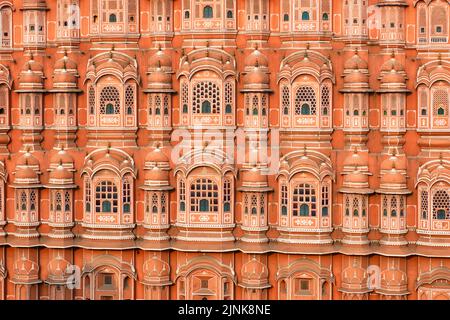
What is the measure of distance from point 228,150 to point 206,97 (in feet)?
A: 8.12

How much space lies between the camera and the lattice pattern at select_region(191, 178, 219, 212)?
141 ft

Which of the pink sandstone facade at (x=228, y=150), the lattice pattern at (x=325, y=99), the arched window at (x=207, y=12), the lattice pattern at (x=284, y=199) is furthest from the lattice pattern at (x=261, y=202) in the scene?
the arched window at (x=207, y=12)

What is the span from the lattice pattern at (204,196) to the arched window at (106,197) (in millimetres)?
3449

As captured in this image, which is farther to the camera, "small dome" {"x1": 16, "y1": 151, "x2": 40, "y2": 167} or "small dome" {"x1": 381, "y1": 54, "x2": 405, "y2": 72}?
"small dome" {"x1": 16, "y1": 151, "x2": 40, "y2": 167}

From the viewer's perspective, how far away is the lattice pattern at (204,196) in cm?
4300

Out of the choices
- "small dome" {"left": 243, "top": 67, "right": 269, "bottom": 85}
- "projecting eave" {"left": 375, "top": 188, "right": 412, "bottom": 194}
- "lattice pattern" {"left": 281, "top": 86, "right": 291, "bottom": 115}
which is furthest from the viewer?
"lattice pattern" {"left": 281, "top": 86, "right": 291, "bottom": 115}

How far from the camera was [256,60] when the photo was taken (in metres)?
42.5

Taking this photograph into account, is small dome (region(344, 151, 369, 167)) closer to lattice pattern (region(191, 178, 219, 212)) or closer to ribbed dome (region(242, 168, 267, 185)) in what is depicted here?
ribbed dome (region(242, 168, 267, 185))

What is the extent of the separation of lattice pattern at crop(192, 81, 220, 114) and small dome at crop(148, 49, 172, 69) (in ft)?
5.41

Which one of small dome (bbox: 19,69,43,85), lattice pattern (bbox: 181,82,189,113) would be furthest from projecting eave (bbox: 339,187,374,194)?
small dome (bbox: 19,69,43,85)

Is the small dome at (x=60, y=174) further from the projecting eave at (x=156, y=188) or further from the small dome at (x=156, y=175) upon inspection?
the small dome at (x=156, y=175)

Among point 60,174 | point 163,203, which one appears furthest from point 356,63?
point 60,174

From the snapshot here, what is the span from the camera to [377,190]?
42.3 metres

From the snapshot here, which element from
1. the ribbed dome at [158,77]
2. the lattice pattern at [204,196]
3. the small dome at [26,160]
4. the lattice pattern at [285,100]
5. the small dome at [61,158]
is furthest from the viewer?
the small dome at [26,160]
